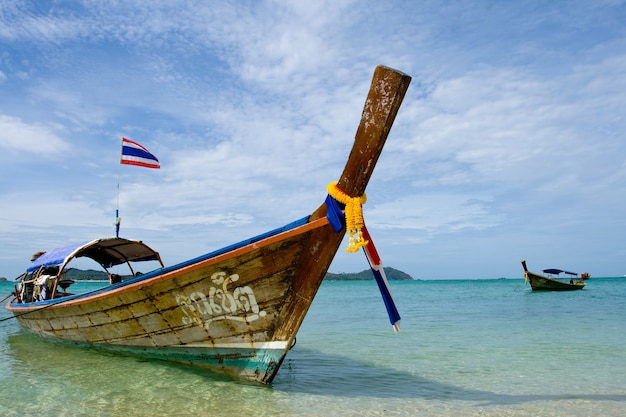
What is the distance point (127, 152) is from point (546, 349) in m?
10.0

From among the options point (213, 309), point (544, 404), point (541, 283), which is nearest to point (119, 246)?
point (213, 309)

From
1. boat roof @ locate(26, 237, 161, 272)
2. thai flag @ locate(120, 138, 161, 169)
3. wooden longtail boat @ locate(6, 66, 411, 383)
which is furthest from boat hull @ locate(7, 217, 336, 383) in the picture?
thai flag @ locate(120, 138, 161, 169)

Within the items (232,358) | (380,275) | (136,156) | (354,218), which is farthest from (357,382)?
(136,156)

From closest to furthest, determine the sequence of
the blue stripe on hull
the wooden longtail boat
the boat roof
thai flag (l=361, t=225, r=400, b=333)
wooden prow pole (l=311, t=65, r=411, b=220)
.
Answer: wooden prow pole (l=311, t=65, r=411, b=220), the wooden longtail boat, thai flag (l=361, t=225, r=400, b=333), the blue stripe on hull, the boat roof

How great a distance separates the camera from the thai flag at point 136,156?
10.1m

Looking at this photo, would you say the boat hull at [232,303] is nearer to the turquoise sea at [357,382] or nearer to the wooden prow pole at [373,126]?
the turquoise sea at [357,382]

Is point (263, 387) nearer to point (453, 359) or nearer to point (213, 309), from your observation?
point (213, 309)

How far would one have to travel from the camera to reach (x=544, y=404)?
552cm

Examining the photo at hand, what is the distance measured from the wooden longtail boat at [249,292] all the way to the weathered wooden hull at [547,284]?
31.8 meters

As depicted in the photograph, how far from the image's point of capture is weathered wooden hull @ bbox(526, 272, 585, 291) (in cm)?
3342

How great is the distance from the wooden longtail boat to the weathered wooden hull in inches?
1252

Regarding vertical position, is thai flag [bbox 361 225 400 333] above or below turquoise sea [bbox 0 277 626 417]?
above

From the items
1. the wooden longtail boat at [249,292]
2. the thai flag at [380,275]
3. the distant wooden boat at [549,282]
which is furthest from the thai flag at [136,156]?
the distant wooden boat at [549,282]

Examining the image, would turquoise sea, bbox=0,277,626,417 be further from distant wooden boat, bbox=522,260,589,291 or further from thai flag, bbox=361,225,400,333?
distant wooden boat, bbox=522,260,589,291
